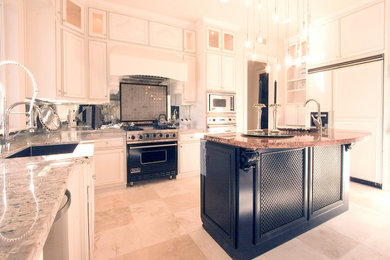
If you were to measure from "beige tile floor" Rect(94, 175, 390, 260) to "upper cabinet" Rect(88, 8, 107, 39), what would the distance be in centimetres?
251

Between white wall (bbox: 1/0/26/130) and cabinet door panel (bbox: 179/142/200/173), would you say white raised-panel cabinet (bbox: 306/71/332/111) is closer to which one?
cabinet door panel (bbox: 179/142/200/173)

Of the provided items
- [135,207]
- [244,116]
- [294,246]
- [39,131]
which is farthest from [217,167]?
[244,116]

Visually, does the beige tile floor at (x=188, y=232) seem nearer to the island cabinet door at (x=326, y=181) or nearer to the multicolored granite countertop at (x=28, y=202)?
the island cabinet door at (x=326, y=181)

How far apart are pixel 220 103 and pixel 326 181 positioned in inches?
90.5

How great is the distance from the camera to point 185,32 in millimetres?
3863

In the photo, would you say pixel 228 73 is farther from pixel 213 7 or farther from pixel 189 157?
pixel 189 157

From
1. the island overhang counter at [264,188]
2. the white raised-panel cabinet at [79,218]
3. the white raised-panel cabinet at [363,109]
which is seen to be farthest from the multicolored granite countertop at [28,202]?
the white raised-panel cabinet at [363,109]

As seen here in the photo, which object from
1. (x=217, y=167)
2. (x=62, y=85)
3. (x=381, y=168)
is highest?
(x=62, y=85)

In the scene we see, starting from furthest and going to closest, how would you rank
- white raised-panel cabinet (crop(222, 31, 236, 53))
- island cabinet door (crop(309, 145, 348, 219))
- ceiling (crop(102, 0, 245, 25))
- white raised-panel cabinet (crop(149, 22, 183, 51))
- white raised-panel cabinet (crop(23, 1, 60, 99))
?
1. white raised-panel cabinet (crop(222, 31, 236, 53))
2. white raised-panel cabinet (crop(149, 22, 183, 51))
3. ceiling (crop(102, 0, 245, 25))
4. white raised-panel cabinet (crop(23, 1, 60, 99))
5. island cabinet door (crop(309, 145, 348, 219))

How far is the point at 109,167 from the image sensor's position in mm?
3062

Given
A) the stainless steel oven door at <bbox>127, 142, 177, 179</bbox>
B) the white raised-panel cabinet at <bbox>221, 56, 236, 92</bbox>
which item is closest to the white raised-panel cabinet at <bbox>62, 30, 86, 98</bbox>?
the stainless steel oven door at <bbox>127, 142, 177, 179</bbox>

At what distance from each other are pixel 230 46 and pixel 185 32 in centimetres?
95

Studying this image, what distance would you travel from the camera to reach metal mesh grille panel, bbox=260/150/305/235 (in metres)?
1.68

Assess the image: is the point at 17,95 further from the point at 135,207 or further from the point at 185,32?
the point at 185,32
